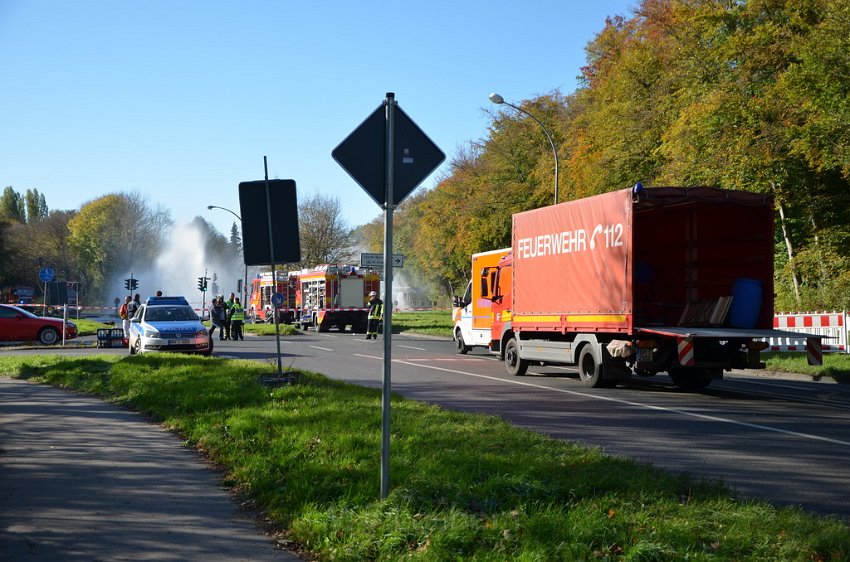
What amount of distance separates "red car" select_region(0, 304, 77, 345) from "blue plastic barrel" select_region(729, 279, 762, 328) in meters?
25.1

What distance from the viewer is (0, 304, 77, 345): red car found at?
33219 mm

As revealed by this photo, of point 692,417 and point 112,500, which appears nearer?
point 112,500

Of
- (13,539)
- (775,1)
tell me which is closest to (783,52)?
(775,1)

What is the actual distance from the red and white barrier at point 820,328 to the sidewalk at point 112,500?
699 inches

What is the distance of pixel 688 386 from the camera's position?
16.7 metres

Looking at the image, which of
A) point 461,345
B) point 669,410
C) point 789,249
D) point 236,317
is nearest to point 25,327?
point 236,317

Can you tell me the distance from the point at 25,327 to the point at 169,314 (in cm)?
1175

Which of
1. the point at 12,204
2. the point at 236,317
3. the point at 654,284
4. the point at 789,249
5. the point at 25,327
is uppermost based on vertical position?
the point at 12,204

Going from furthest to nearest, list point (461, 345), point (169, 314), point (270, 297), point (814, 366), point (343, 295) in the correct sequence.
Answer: point (270, 297)
point (343, 295)
point (461, 345)
point (169, 314)
point (814, 366)

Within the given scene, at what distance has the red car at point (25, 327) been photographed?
3322cm

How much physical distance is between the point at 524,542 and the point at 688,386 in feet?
40.1

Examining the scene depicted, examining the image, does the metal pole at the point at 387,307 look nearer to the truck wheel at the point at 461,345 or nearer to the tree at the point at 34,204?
the truck wheel at the point at 461,345

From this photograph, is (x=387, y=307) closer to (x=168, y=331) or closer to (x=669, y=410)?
(x=669, y=410)

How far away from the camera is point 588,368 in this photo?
16.8 meters
